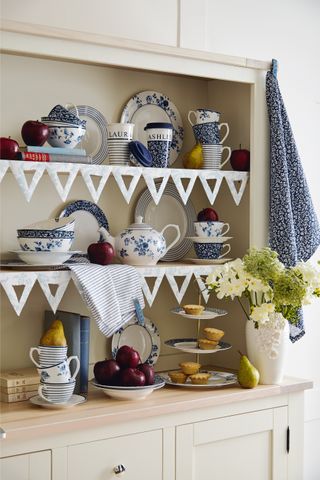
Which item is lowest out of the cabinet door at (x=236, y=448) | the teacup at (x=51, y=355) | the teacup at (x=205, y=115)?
the cabinet door at (x=236, y=448)

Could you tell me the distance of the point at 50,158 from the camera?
103 inches

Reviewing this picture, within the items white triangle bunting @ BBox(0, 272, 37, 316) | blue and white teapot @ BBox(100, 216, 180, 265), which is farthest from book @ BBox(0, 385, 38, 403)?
blue and white teapot @ BBox(100, 216, 180, 265)

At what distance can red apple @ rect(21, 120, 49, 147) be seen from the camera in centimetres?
261

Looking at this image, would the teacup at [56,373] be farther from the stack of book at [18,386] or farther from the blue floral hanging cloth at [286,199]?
the blue floral hanging cloth at [286,199]

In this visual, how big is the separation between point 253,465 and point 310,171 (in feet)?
4.62

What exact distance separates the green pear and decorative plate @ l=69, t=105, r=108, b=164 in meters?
0.90

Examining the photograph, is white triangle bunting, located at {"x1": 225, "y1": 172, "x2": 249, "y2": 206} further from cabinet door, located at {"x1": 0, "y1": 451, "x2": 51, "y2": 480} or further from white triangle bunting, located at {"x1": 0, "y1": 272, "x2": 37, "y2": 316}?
cabinet door, located at {"x1": 0, "y1": 451, "x2": 51, "y2": 480}

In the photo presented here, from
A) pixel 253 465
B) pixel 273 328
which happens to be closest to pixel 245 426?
pixel 253 465

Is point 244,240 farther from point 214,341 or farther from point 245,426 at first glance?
point 245,426

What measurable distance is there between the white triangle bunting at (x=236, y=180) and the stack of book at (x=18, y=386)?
3.23 ft

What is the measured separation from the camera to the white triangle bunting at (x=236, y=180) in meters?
3.03

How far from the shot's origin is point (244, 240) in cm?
313

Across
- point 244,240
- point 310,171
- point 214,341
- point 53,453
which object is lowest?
point 53,453

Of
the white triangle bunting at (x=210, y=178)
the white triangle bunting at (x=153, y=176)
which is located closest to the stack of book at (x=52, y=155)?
the white triangle bunting at (x=153, y=176)
